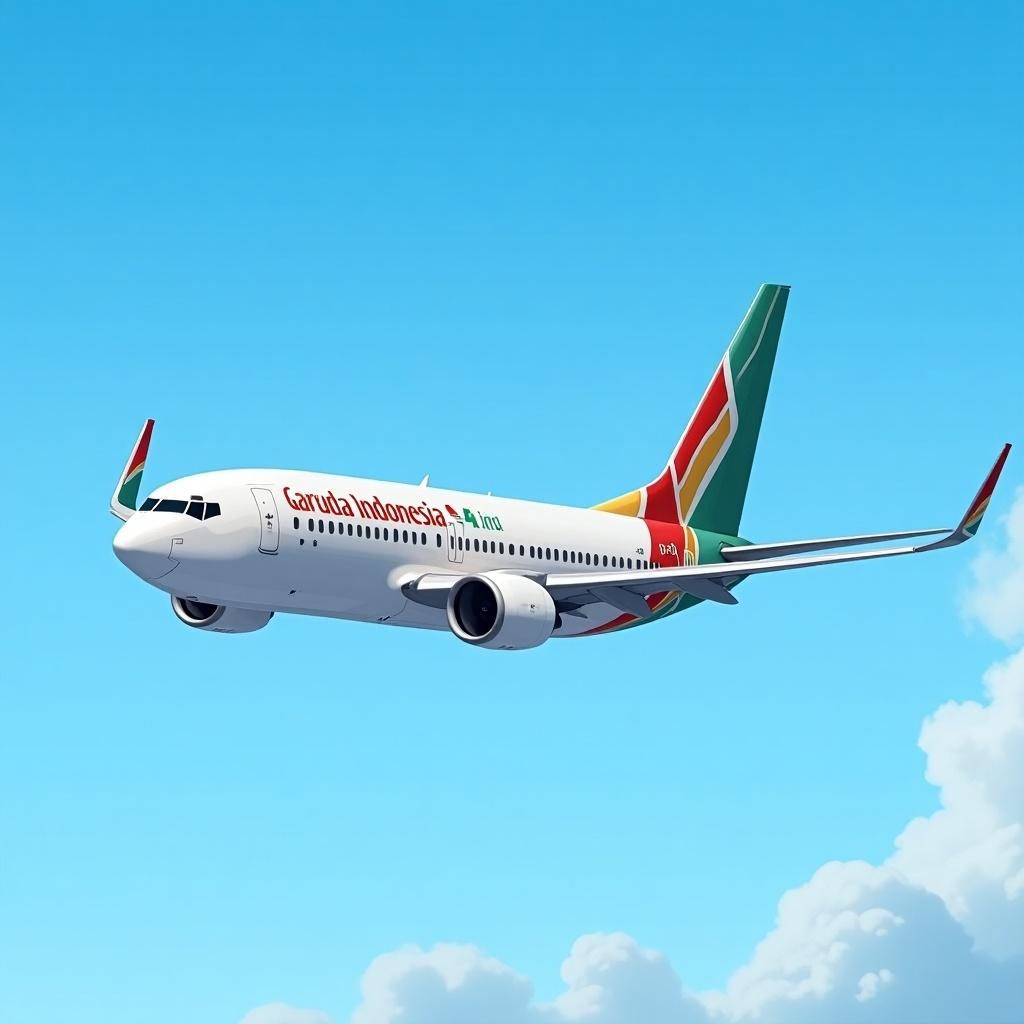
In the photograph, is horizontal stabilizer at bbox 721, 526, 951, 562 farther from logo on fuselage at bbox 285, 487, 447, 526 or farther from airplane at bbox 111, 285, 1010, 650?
logo on fuselage at bbox 285, 487, 447, 526

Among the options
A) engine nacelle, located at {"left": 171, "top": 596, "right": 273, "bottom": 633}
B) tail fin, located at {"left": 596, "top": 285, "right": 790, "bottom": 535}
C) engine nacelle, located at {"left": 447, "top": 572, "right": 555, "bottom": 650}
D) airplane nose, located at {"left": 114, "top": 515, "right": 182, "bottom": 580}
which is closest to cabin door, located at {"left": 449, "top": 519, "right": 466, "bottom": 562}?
engine nacelle, located at {"left": 447, "top": 572, "right": 555, "bottom": 650}

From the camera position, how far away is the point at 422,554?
5219cm

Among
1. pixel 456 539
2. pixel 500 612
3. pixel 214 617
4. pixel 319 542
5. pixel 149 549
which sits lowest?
pixel 149 549

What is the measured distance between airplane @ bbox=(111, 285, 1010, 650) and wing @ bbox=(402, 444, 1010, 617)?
5cm

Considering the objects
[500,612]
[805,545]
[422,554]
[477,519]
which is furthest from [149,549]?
[805,545]

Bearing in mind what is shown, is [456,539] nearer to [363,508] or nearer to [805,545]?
[363,508]

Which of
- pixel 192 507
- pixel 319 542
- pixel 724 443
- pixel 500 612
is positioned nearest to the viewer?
pixel 192 507

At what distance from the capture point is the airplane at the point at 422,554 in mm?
48875

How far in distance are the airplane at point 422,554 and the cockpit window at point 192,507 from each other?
1.3 inches

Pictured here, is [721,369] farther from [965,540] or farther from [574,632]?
[965,540]

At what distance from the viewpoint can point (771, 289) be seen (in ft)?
221

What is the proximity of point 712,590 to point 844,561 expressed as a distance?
11.5 ft

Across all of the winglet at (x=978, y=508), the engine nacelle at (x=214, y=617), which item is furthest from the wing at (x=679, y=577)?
the engine nacelle at (x=214, y=617)

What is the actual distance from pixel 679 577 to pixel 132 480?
587 inches
